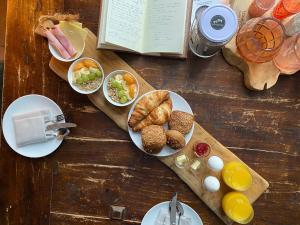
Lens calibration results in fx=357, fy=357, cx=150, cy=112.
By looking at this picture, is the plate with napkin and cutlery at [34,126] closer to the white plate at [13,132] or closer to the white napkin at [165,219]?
the white plate at [13,132]

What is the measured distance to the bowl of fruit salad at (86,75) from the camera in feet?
4.11

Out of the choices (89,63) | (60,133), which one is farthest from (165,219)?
(89,63)

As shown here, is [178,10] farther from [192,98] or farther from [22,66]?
[22,66]

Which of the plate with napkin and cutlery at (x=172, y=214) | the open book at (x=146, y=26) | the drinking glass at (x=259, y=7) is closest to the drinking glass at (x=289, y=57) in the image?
the drinking glass at (x=259, y=7)

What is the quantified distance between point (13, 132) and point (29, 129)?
0.06 metres

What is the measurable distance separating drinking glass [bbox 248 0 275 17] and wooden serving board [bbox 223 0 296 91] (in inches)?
0.7

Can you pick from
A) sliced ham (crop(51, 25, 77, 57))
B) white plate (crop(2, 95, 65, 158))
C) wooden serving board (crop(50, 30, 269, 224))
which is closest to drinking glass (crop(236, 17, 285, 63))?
wooden serving board (crop(50, 30, 269, 224))

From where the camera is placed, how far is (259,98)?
1298 millimetres

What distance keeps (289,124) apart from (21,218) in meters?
1.03

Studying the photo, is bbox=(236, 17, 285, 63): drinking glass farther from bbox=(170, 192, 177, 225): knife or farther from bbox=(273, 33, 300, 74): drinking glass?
bbox=(170, 192, 177, 225): knife

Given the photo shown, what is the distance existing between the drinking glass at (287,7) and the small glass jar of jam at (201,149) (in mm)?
530

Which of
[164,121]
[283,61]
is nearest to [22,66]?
[164,121]

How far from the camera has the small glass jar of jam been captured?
1244 millimetres

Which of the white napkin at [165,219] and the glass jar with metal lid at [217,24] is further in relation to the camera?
the white napkin at [165,219]
